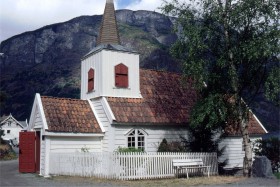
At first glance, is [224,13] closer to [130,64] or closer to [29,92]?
[130,64]

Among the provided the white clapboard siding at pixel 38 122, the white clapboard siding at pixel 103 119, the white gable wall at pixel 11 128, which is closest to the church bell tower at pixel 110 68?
the white clapboard siding at pixel 103 119

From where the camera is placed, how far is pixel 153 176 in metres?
18.9

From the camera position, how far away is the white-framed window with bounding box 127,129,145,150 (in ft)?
72.7

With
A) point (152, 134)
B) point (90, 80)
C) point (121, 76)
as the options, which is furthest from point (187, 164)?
point (90, 80)

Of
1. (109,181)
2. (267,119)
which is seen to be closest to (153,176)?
(109,181)

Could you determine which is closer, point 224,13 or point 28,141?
point 224,13

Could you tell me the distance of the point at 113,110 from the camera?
22.0 meters

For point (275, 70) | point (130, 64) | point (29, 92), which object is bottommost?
point (275, 70)

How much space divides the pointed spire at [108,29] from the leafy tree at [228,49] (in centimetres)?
585

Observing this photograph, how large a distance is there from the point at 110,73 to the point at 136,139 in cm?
489

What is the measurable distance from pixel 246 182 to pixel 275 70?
6.17 m

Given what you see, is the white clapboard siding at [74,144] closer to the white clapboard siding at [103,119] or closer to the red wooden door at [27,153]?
the white clapboard siding at [103,119]

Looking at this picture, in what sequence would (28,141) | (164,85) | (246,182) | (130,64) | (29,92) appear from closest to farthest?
(246,182)
(28,141)
(130,64)
(164,85)
(29,92)

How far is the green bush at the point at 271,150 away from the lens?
24.7 m
